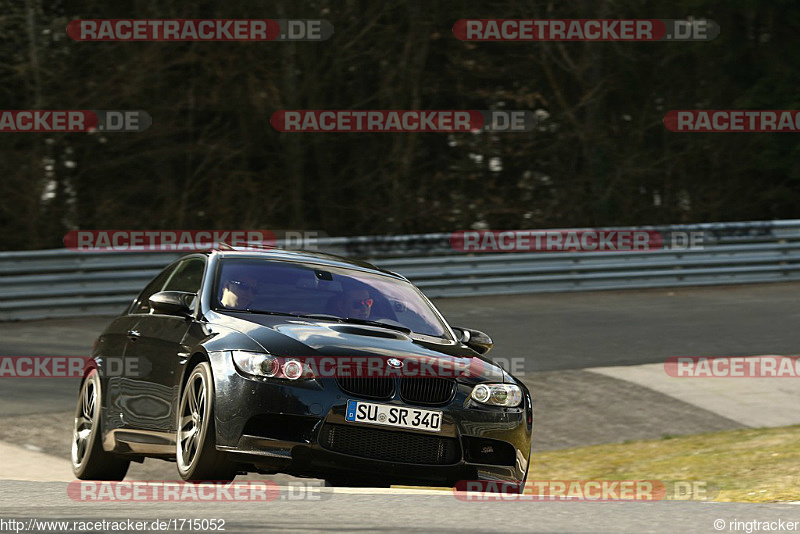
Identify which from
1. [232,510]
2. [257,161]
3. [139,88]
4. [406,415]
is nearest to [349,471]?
[406,415]

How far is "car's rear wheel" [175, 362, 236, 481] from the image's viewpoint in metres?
7.56

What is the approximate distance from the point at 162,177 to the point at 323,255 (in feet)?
49.8

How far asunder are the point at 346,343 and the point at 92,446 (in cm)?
237

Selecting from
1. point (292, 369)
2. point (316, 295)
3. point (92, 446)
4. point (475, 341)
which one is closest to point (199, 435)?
point (292, 369)

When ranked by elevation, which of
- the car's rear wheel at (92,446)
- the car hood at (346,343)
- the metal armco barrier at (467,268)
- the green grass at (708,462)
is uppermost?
the metal armco barrier at (467,268)

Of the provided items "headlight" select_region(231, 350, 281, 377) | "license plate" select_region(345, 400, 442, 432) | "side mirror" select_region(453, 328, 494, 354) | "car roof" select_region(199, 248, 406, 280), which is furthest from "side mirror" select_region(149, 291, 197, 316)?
"side mirror" select_region(453, 328, 494, 354)

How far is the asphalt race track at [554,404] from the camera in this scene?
667 centimetres

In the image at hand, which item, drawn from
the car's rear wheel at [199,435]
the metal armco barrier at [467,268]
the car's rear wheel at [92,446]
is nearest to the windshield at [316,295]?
the car's rear wheel at [199,435]

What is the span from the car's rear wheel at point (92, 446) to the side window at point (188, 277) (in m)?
0.79

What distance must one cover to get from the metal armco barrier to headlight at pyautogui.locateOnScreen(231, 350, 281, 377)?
11.6 metres

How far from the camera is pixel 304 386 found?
7.48m

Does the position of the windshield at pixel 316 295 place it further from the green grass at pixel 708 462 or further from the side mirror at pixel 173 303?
the green grass at pixel 708 462

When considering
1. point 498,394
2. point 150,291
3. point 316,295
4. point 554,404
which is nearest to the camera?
point 498,394

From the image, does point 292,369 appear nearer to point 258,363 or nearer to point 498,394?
point 258,363
